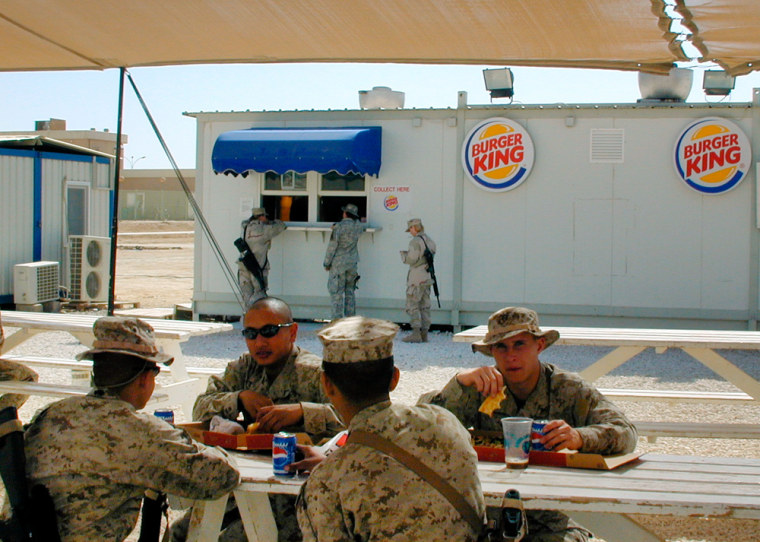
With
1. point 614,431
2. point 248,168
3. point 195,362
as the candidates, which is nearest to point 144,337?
point 614,431

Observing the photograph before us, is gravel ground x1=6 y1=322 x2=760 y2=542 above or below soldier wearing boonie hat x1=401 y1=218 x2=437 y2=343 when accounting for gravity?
below

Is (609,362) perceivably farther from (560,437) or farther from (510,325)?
(560,437)

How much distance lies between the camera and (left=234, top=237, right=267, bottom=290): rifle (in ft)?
43.1

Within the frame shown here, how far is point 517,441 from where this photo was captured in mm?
3197

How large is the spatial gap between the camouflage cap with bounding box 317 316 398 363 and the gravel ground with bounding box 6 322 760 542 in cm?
309

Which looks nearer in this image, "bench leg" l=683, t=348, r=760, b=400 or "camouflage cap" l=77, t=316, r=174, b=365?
"camouflage cap" l=77, t=316, r=174, b=365

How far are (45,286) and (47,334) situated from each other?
216 centimetres

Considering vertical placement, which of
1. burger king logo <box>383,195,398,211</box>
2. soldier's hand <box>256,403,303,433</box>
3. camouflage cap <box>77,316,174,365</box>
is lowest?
soldier's hand <box>256,403,303,433</box>

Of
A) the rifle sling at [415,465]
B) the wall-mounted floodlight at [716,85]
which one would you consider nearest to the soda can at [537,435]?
the rifle sling at [415,465]

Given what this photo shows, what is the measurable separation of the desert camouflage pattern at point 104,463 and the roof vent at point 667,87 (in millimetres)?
11078

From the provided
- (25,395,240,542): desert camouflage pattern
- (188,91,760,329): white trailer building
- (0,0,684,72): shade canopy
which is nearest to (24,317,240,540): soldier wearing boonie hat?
(25,395,240,542): desert camouflage pattern

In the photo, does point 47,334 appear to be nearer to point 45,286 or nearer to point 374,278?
point 45,286

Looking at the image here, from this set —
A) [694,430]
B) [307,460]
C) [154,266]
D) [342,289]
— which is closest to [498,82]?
[342,289]

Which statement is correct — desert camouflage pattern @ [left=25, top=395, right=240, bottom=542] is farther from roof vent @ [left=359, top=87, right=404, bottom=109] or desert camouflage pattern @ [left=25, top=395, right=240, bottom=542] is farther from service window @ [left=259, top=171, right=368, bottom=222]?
roof vent @ [left=359, top=87, right=404, bottom=109]
